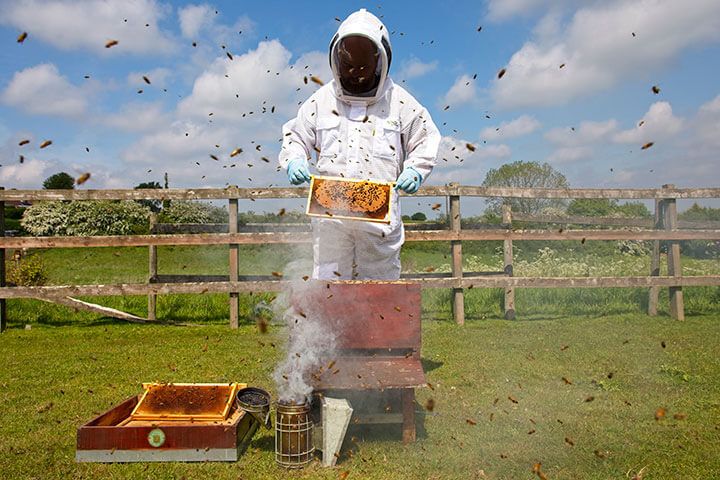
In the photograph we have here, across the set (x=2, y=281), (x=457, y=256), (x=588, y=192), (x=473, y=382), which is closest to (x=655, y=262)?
(x=588, y=192)

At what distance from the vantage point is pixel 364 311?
13.6ft

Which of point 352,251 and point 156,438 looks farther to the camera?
point 352,251

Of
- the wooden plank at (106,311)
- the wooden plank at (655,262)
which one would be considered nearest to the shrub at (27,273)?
the wooden plank at (106,311)

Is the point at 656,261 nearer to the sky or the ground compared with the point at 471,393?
nearer to the sky

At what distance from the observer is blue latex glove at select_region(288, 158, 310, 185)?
4625mm

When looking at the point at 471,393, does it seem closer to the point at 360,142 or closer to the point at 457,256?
the point at 360,142

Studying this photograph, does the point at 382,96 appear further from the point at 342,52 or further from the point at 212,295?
the point at 212,295

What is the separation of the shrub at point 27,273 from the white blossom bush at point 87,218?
7408 mm

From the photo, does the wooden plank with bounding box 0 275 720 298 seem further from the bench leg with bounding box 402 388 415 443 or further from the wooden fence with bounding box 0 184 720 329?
the bench leg with bounding box 402 388 415 443

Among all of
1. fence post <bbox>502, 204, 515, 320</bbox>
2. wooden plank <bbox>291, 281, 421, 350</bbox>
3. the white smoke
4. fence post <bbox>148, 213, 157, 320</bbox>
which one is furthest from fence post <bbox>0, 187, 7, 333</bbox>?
fence post <bbox>502, 204, 515, 320</bbox>

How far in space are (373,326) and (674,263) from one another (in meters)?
6.77

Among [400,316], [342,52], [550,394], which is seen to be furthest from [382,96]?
[550,394]

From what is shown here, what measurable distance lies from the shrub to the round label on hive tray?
783cm

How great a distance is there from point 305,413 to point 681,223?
9.55 m
